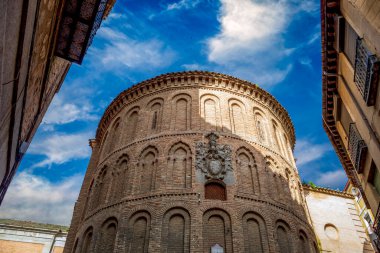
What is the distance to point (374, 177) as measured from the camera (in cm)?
1055

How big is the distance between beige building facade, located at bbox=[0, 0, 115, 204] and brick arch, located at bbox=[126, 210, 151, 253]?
228 inches

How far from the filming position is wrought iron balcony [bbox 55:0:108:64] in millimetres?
8121

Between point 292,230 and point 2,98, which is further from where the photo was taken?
point 292,230

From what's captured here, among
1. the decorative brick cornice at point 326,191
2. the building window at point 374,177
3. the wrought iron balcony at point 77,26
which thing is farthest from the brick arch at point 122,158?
the decorative brick cornice at point 326,191

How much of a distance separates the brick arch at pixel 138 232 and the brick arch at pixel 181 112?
496 centimetres

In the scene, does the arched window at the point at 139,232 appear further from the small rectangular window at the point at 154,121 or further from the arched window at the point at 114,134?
the arched window at the point at 114,134

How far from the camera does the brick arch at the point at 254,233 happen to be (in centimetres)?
1298

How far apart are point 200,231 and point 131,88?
10.2m

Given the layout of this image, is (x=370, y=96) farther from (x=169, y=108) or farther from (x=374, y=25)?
(x=169, y=108)

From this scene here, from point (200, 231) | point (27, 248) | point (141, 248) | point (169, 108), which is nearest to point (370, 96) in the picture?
point (200, 231)

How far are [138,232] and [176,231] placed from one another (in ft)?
5.43

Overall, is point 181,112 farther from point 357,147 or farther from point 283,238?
point 357,147

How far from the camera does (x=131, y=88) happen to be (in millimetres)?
19438

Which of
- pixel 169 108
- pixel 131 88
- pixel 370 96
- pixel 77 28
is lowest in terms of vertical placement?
pixel 370 96
